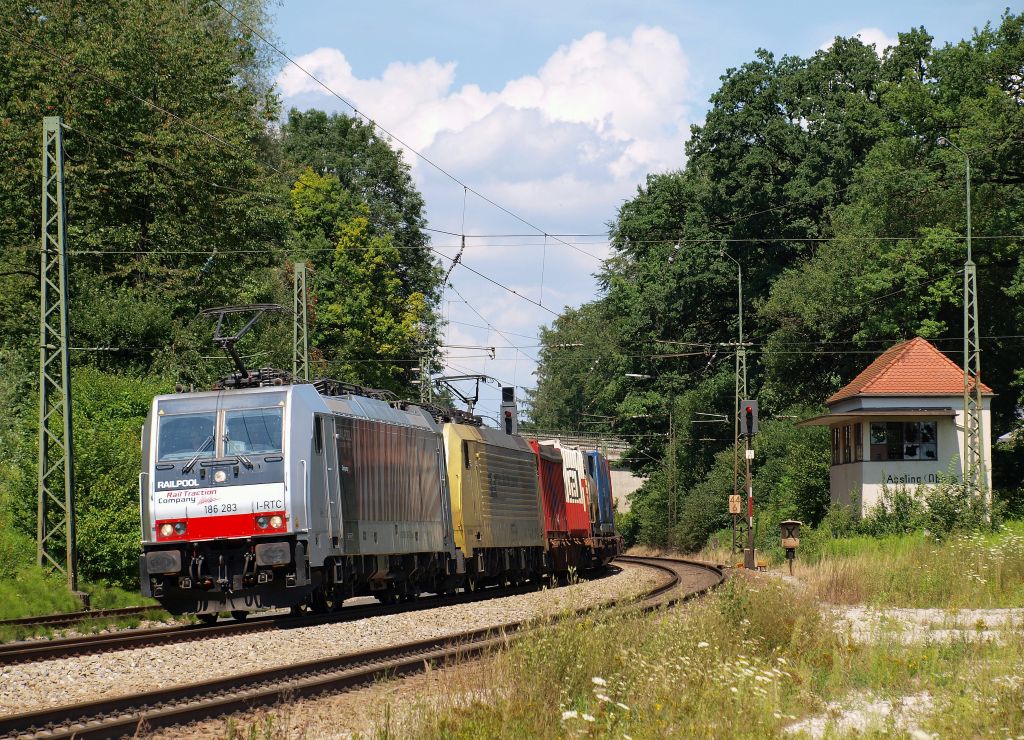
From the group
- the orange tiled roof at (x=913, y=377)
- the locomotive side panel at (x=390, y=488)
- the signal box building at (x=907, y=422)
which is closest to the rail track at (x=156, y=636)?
the locomotive side panel at (x=390, y=488)

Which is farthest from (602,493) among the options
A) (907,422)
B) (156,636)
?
(156,636)

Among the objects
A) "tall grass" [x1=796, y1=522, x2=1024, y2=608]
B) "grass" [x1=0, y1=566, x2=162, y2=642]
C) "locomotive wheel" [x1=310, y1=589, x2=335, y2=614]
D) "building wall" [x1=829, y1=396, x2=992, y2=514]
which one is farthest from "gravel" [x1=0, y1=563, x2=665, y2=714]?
"building wall" [x1=829, y1=396, x2=992, y2=514]

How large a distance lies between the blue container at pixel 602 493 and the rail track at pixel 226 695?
2668 centimetres

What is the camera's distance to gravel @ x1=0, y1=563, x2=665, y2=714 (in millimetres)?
12094

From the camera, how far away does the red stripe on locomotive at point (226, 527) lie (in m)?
18.3

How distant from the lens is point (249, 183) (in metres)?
43.4

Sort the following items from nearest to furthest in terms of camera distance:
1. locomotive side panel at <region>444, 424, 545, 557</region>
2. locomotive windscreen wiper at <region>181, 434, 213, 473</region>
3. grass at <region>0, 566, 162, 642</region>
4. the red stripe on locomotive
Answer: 1. the red stripe on locomotive
2. locomotive windscreen wiper at <region>181, 434, 213, 473</region>
3. grass at <region>0, 566, 162, 642</region>
4. locomotive side panel at <region>444, 424, 545, 557</region>

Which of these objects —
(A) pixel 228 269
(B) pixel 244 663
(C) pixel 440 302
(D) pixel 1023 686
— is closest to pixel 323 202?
(C) pixel 440 302

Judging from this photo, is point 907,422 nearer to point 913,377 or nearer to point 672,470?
point 913,377

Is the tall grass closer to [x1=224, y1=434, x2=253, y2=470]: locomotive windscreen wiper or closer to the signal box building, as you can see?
[x1=224, y1=434, x2=253, y2=470]: locomotive windscreen wiper

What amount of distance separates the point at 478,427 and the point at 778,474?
32773 mm

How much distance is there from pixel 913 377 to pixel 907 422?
1.41m

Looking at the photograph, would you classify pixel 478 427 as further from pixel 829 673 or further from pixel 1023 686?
pixel 1023 686

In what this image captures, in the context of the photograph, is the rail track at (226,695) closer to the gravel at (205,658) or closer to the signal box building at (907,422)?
the gravel at (205,658)
